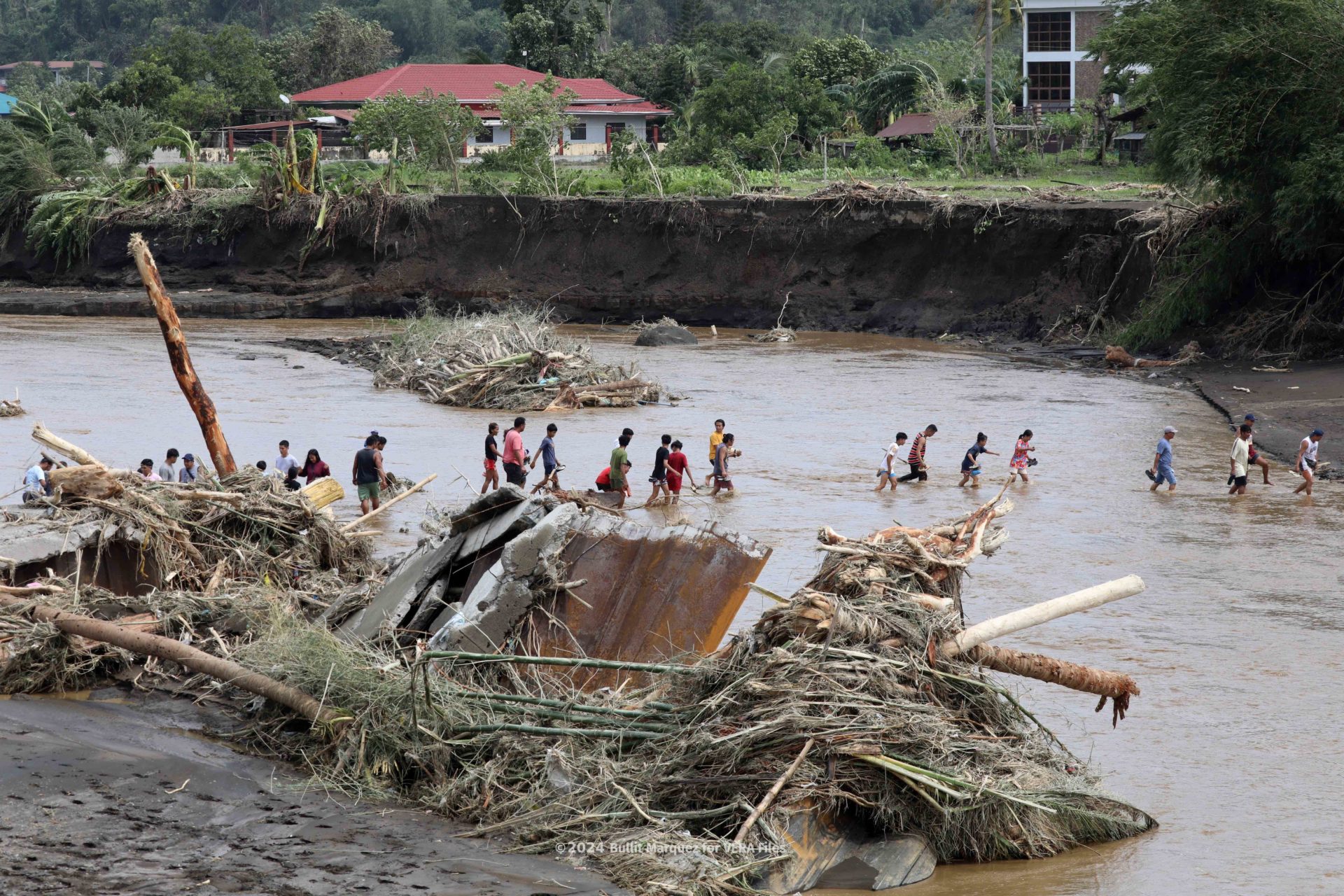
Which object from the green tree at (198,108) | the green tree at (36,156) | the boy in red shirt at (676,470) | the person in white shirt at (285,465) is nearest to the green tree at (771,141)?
the green tree at (36,156)

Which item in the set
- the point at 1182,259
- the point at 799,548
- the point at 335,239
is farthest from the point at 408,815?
the point at 335,239

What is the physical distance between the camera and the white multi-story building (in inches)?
2314

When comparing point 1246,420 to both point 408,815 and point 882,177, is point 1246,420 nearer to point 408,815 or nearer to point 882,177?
point 408,815

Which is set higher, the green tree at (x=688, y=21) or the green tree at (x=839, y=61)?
the green tree at (x=688, y=21)

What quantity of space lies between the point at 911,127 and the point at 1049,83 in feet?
34.7

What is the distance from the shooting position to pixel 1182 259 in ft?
108

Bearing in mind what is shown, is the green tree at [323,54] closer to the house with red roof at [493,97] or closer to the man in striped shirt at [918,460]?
the house with red roof at [493,97]

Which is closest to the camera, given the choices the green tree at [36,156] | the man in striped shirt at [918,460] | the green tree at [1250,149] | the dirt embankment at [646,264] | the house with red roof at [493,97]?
the man in striped shirt at [918,460]

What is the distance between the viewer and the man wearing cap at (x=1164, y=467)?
18.8 m

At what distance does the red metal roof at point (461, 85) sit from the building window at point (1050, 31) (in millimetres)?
16181

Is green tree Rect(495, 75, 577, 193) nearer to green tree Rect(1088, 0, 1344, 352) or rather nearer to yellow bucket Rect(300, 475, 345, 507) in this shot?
green tree Rect(1088, 0, 1344, 352)

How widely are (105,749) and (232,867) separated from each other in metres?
1.93

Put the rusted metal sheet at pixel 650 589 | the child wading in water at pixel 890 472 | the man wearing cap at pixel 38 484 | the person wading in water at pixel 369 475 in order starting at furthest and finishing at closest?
the child wading in water at pixel 890 472
the person wading in water at pixel 369 475
the man wearing cap at pixel 38 484
the rusted metal sheet at pixel 650 589

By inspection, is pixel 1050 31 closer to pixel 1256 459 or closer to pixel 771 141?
pixel 771 141
